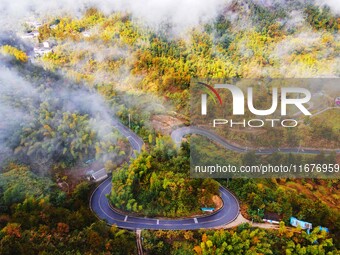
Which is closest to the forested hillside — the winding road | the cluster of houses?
the cluster of houses

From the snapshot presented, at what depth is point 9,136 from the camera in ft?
69.7

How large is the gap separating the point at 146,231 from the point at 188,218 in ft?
8.52

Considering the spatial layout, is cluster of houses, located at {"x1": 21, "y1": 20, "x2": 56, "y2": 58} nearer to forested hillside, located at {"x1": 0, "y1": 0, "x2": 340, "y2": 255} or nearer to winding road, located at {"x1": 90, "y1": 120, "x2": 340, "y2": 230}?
forested hillside, located at {"x1": 0, "y1": 0, "x2": 340, "y2": 255}

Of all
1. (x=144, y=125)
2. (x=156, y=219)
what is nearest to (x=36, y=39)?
(x=144, y=125)

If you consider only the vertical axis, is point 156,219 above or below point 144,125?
below

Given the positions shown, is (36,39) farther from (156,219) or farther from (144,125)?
(156,219)

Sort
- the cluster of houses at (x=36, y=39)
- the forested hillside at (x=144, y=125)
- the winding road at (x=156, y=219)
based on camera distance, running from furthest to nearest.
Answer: the cluster of houses at (x=36, y=39)
the winding road at (x=156, y=219)
the forested hillside at (x=144, y=125)

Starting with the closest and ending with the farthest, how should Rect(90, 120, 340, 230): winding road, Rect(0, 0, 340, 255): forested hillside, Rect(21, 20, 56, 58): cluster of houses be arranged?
Rect(0, 0, 340, 255): forested hillside, Rect(90, 120, 340, 230): winding road, Rect(21, 20, 56, 58): cluster of houses

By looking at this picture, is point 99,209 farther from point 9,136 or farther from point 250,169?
point 250,169

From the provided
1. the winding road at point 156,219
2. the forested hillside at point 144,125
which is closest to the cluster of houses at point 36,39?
the forested hillside at point 144,125

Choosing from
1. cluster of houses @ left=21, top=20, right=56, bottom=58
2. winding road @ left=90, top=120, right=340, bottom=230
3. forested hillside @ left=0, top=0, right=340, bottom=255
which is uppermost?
cluster of houses @ left=21, top=20, right=56, bottom=58

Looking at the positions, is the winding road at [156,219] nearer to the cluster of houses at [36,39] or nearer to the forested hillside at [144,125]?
the forested hillside at [144,125]

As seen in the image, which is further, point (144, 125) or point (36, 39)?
point (36, 39)

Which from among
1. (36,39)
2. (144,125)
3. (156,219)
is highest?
(36,39)
